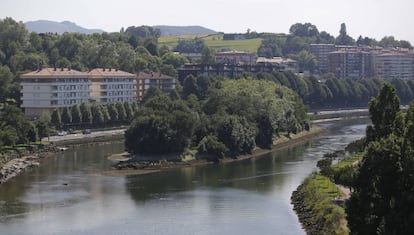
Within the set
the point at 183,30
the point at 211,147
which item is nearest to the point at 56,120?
the point at 211,147

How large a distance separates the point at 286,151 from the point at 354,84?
29.7 meters

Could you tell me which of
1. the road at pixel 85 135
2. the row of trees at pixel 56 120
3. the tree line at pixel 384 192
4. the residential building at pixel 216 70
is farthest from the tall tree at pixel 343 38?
the tree line at pixel 384 192

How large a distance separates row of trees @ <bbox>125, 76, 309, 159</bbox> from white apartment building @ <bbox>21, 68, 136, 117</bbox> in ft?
25.4

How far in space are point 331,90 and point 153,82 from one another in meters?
16.2

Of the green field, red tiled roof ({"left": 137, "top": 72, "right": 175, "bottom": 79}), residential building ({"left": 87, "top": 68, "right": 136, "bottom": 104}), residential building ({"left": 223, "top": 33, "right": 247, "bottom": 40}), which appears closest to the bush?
residential building ({"left": 87, "top": 68, "right": 136, "bottom": 104})

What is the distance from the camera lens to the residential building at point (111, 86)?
4560cm

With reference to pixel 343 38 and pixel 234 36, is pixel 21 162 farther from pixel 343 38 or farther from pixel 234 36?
pixel 343 38

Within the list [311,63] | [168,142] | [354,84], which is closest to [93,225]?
[168,142]

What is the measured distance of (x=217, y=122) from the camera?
33406mm

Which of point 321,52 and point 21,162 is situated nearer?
point 21,162

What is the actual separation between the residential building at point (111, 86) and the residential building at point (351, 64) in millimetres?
35532

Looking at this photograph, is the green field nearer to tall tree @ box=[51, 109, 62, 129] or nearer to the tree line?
tall tree @ box=[51, 109, 62, 129]

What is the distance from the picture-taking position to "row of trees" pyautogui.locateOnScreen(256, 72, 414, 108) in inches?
2302

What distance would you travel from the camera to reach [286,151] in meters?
36.2
